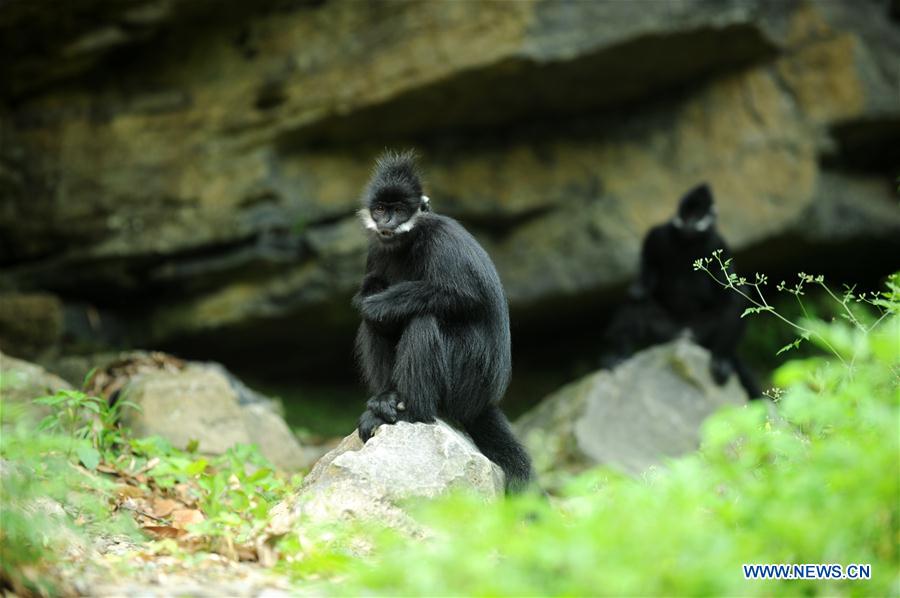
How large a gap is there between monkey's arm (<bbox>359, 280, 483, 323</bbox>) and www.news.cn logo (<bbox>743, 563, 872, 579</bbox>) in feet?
9.70

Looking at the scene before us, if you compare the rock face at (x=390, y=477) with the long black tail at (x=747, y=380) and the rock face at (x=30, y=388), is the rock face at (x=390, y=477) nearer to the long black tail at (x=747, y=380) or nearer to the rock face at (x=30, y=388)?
the rock face at (x=30, y=388)

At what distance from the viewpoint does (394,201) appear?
696 centimetres

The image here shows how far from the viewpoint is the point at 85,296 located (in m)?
13.5

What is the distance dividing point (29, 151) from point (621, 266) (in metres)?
8.15

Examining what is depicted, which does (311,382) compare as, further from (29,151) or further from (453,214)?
(29,151)

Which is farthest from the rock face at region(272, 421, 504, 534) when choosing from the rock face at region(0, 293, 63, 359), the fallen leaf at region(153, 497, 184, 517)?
the rock face at region(0, 293, 63, 359)

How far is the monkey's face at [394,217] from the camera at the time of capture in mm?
6891

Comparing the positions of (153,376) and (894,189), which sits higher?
(894,189)

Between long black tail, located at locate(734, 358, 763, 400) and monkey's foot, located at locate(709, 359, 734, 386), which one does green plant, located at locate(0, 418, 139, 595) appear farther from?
long black tail, located at locate(734, 358, 763, 400)

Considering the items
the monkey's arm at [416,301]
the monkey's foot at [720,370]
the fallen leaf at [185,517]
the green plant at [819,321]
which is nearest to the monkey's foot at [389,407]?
the monkey's arm at [416,301]

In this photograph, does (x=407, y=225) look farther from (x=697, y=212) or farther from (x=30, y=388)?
(x=697, y=212)

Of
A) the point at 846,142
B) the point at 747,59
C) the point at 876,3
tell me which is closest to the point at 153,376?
the point at 747,59

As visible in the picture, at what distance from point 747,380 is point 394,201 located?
650cm

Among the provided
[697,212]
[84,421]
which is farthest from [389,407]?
[697,212]
